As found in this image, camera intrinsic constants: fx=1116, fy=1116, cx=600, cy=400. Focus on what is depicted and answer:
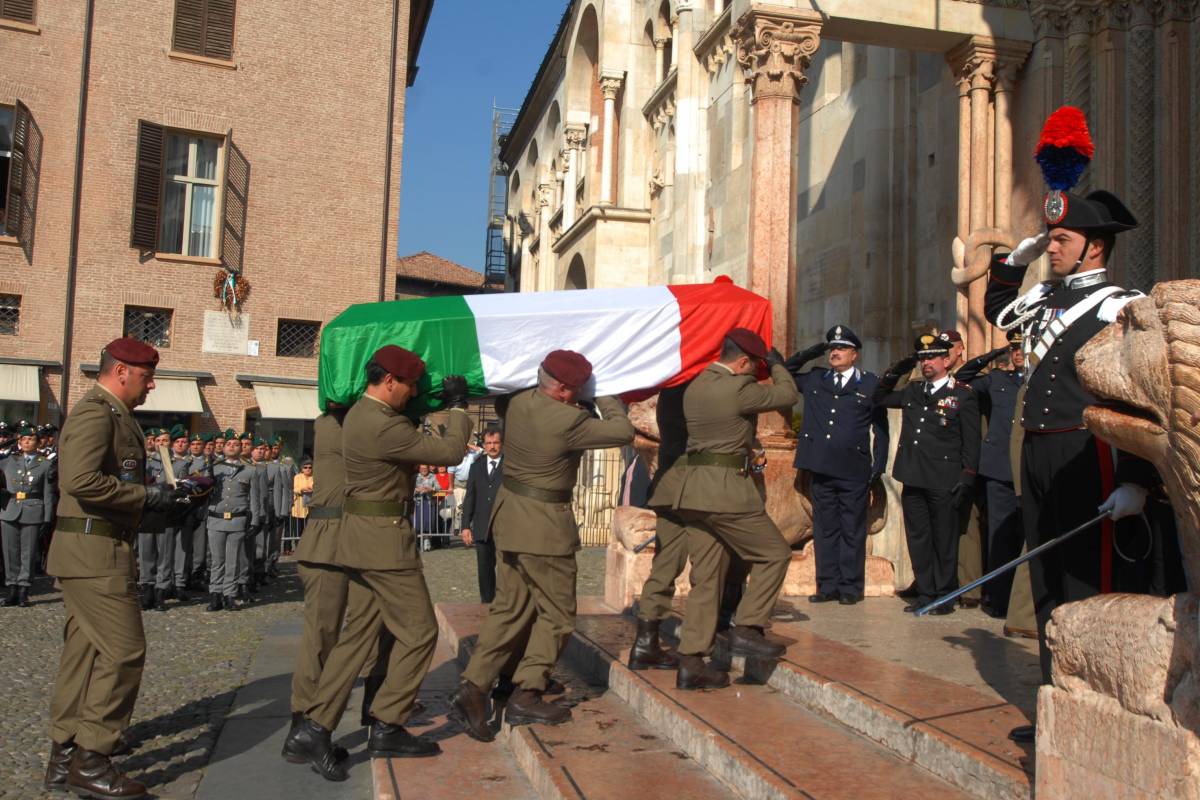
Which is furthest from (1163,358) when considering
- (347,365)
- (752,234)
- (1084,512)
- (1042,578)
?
(752,234)

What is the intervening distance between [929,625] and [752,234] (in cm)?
431

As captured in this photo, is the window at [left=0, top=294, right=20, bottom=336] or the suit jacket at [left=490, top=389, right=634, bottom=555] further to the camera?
the window at [left=0, top=294, right=20, bottom=336]

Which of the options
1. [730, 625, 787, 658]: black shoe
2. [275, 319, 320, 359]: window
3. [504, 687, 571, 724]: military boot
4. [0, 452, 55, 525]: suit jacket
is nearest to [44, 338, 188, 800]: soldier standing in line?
[504, 687, 571, 724]: military boot

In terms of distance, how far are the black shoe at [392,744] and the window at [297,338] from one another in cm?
1885

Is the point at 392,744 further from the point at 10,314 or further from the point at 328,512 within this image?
the point at 10,314

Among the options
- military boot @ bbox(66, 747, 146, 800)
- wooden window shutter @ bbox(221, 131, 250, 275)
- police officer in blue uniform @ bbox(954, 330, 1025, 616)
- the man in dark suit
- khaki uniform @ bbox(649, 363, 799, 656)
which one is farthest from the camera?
wooden window shutter @ bbox(221, 131, 250, 275)

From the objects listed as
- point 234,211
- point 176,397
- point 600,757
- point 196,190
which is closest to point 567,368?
point 600,757

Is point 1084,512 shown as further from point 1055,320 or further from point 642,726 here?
point 642,726

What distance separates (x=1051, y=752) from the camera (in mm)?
3037

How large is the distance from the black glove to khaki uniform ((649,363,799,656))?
1.19 m

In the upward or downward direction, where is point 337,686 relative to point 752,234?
downward

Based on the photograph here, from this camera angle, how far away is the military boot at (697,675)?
5504 mm

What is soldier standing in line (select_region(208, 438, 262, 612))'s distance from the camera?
11.3 m

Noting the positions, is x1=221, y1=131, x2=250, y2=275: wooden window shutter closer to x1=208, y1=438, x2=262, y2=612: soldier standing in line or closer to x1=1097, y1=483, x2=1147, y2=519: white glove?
x1=208, y1=438, x2=262, y2=612: soldier standing in line
